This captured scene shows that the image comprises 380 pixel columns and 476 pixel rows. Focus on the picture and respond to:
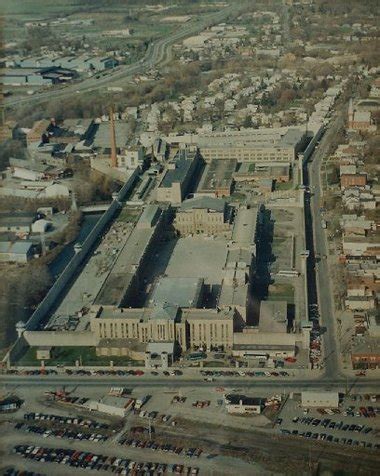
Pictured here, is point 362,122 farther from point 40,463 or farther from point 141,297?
point 40,463

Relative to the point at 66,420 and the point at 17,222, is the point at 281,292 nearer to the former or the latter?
the point at 66,420

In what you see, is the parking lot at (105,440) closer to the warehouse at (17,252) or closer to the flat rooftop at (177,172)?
the warehouse at (17,252)

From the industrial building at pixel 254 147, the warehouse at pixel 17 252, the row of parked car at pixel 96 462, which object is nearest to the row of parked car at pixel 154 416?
the row of parked car at pixel 96 462

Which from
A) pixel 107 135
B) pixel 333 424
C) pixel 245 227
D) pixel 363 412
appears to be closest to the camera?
pixel 333 424

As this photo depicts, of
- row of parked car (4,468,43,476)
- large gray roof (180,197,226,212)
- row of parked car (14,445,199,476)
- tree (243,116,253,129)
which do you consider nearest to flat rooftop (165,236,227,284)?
large gray roof (180,197,226,212)

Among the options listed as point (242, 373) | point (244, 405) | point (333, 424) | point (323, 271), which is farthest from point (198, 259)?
point (333, 424)
